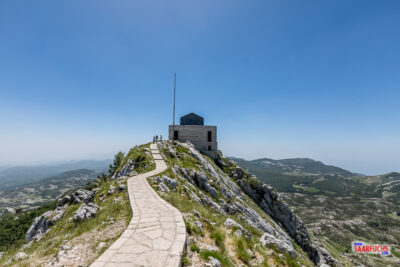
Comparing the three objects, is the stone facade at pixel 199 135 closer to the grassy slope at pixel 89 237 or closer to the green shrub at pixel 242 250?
the grassy slope at pixel 89 237

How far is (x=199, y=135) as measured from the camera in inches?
2037

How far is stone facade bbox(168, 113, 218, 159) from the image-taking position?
51562 millimetres

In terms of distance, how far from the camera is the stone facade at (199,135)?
169 ft

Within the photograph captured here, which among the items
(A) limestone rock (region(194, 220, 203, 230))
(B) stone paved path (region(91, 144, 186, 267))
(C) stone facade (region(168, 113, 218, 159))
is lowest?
(A) limestone rock (region(194, 220, 203, 230))

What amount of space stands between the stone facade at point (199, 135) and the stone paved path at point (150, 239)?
38249 millimetres

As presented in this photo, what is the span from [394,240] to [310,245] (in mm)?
235392

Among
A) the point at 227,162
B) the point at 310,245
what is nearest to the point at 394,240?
the point at 310,245

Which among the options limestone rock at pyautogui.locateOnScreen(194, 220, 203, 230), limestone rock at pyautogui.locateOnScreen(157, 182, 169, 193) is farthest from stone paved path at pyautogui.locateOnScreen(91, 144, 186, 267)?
limestone rock at pyautogui.locateOnScreen(157, 182, 169, 193)

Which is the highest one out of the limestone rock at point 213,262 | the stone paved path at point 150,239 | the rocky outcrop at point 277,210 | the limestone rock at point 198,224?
the stone paved path at point 150,239

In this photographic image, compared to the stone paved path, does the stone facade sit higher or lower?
higher

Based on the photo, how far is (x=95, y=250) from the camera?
805 centimetres

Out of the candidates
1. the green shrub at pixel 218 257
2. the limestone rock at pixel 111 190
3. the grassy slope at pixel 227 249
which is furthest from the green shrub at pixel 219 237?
the limestone rock at pixel 111 190

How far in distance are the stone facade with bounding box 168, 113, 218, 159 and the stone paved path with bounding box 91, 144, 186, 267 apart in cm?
3825

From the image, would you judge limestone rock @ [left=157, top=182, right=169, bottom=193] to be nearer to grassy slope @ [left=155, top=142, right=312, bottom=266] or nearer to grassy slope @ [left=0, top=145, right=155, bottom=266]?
grassy slope @ [left=0, top=145, right=155, bottom=266]
